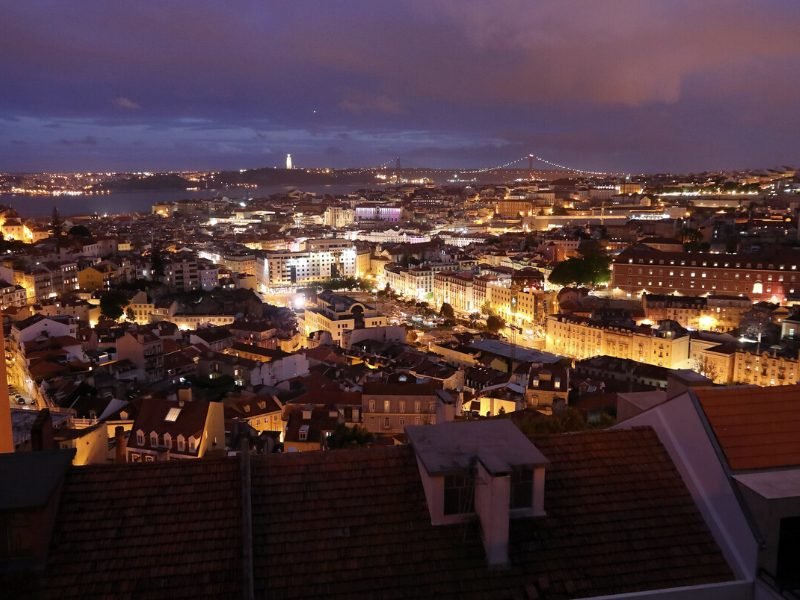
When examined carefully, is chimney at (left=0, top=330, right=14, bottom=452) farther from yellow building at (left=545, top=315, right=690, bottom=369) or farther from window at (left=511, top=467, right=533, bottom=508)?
yellow building at (left=545, top=315, right=690, bottom=369)

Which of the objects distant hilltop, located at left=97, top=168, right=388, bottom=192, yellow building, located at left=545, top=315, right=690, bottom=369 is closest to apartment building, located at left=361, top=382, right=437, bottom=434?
yellow building, located at left=545, top=315, right=690, bottom=369

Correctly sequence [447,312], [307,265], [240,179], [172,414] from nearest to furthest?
[172,414], [447,312], [307,265], [240,179]

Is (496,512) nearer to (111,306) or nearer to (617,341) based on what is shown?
(617,341)

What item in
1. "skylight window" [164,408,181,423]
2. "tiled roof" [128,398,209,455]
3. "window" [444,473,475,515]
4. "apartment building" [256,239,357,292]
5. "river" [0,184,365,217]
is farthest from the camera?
"river" [0,184,365,217]

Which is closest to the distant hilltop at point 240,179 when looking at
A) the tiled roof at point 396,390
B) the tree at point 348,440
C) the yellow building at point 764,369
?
the yellow building at point 764,369

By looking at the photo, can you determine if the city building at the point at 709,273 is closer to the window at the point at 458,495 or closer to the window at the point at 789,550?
the window at the point at 789,550

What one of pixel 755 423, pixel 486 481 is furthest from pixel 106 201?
pixel 755 423
